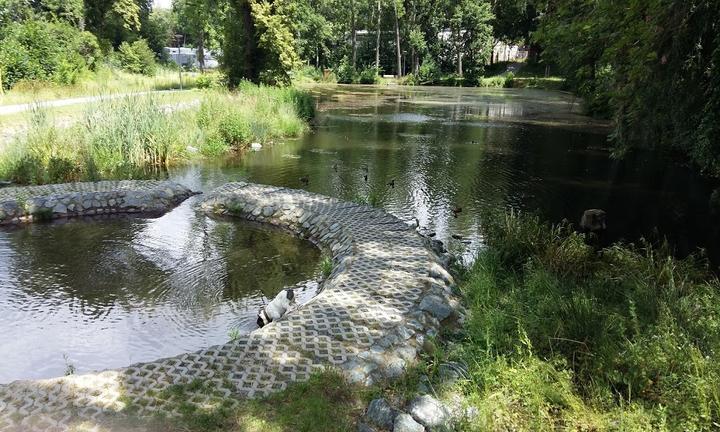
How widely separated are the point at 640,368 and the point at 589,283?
2253mm

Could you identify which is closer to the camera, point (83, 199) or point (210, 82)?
point (83, 199)

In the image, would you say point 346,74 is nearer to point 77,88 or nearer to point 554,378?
point 77,88

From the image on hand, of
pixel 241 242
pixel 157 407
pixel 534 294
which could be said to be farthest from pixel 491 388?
pixel 241 242

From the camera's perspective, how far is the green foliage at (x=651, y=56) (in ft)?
23.8

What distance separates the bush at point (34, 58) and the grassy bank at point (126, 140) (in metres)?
8.32

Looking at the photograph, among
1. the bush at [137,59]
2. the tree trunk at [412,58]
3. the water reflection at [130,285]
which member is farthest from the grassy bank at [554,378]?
the tree trunk at [412,58]

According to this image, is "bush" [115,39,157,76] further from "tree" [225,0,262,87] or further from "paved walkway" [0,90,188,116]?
"paved walkway" [0,90,188,116]

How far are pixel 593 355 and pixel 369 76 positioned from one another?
51861mm

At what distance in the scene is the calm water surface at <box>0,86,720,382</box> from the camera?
6.13 m

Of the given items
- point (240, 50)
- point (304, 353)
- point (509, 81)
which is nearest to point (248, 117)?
point (240, 50)

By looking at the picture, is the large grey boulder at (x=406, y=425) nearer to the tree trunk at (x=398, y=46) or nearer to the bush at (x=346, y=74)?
the bush at (x=346, y=74)

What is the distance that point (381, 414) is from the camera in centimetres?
395

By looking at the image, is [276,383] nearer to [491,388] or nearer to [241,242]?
[491,388]

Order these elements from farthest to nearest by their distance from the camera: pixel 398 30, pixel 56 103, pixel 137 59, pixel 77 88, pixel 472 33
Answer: pixel 398 30
pixel 472 33
pixel 137 59
pixel 77 88
pixel 56 103
